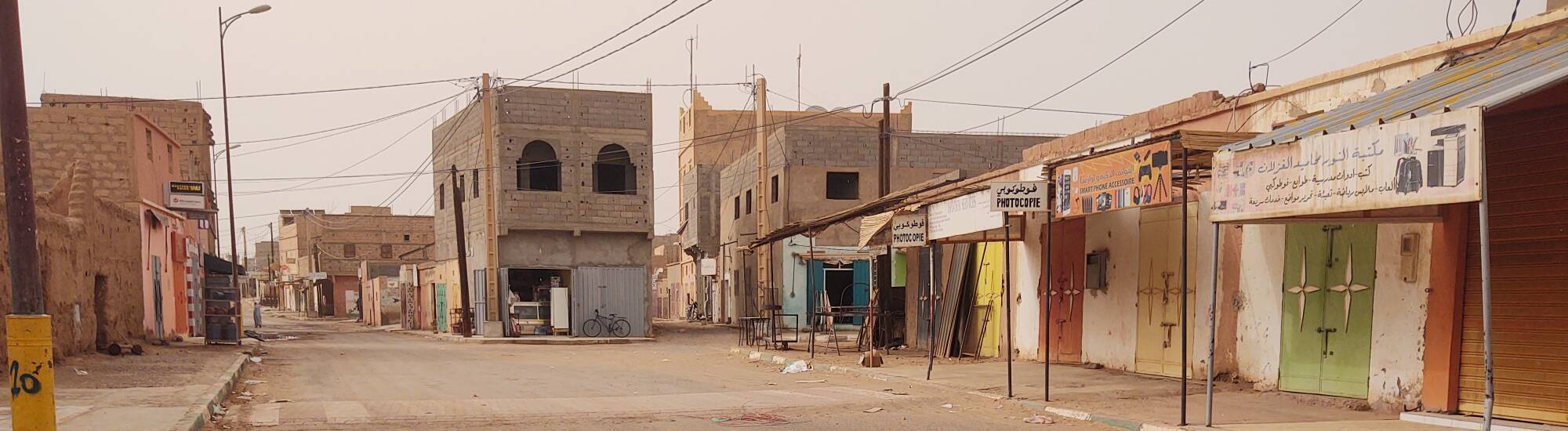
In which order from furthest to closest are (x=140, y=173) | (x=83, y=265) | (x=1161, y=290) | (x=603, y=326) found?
(x=603, y=326), (x=140, y=173), (x=83, y=265), (x=1161, y=290)

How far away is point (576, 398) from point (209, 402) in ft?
13.4

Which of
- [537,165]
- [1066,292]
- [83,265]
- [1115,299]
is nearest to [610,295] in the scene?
[537,165]

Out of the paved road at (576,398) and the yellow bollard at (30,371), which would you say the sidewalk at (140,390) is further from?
the yellow bollard at (30,371)

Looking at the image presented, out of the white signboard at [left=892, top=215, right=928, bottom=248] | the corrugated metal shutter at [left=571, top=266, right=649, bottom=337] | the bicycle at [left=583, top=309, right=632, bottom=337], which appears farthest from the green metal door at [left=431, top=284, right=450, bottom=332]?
the white signboard at [left=892, top=215, right=928, bottom=248]

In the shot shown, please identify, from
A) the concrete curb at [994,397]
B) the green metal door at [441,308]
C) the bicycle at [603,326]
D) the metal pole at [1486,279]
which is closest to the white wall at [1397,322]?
the concrete curb at [994,397]

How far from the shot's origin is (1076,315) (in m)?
16.6

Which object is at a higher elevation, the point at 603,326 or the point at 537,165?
the point at 537,165

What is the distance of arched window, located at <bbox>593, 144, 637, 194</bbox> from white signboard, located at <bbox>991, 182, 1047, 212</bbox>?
2497 centimetres

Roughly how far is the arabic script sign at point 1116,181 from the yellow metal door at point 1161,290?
6.19ft

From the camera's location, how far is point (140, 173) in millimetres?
27844

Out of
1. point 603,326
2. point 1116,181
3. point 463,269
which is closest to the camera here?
point 1116,181

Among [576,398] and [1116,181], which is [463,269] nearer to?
[576,398]

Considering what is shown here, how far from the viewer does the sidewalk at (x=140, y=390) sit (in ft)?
32.6

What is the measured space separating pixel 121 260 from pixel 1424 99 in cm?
2550
